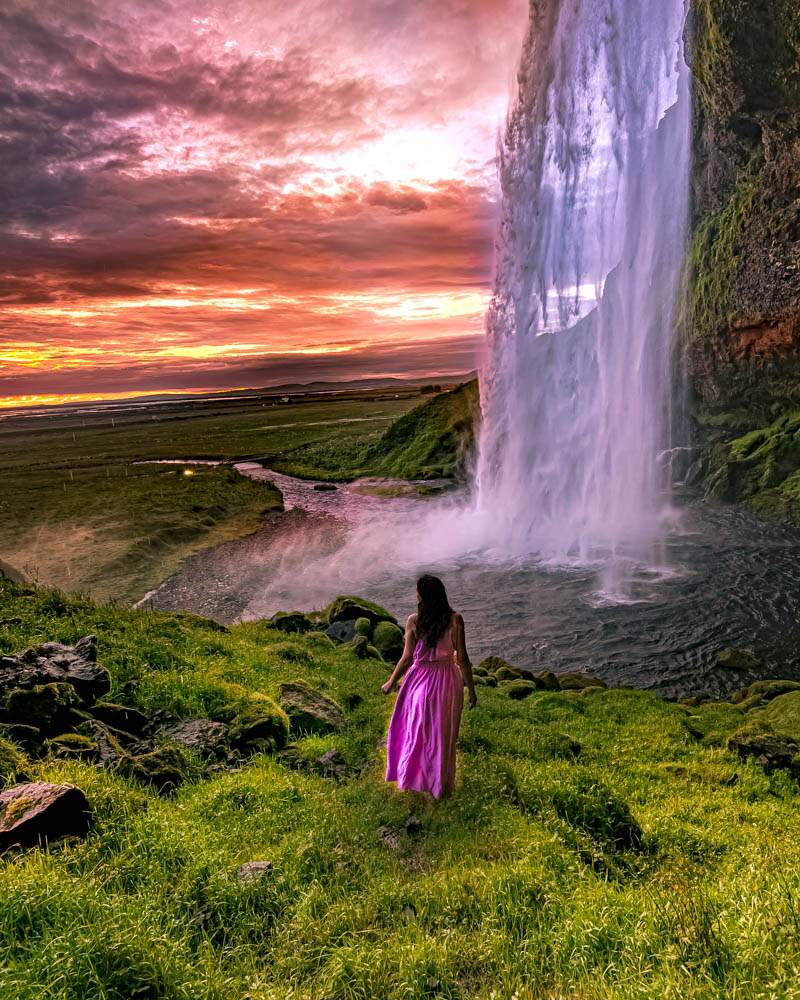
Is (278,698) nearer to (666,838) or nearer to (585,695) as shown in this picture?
(666,838)

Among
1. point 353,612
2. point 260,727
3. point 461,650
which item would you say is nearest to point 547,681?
point 353,612

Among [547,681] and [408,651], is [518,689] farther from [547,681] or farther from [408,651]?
[408,651]

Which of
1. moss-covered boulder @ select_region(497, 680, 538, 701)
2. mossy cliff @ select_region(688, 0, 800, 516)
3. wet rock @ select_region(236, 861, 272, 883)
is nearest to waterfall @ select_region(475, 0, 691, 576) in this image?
mossy cliff @ select_region(688, 0, 800, 516)

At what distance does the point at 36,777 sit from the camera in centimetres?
576

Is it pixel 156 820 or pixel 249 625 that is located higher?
pixel 156 820

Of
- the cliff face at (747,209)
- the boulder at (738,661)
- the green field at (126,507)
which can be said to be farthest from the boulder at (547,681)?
the cliff face at (747,209)

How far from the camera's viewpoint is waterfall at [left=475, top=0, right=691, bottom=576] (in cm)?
2984

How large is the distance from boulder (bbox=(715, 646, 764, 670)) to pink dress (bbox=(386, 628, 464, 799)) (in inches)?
475

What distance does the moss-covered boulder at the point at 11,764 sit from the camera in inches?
221

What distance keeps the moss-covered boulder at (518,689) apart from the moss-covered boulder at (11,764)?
950cm

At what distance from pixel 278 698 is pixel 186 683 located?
5.17 ft

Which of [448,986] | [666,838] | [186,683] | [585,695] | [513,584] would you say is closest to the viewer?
[448,986]

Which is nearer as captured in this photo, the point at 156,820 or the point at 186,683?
the point at 156,820

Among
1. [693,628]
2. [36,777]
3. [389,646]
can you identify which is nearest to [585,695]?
[389,646]
